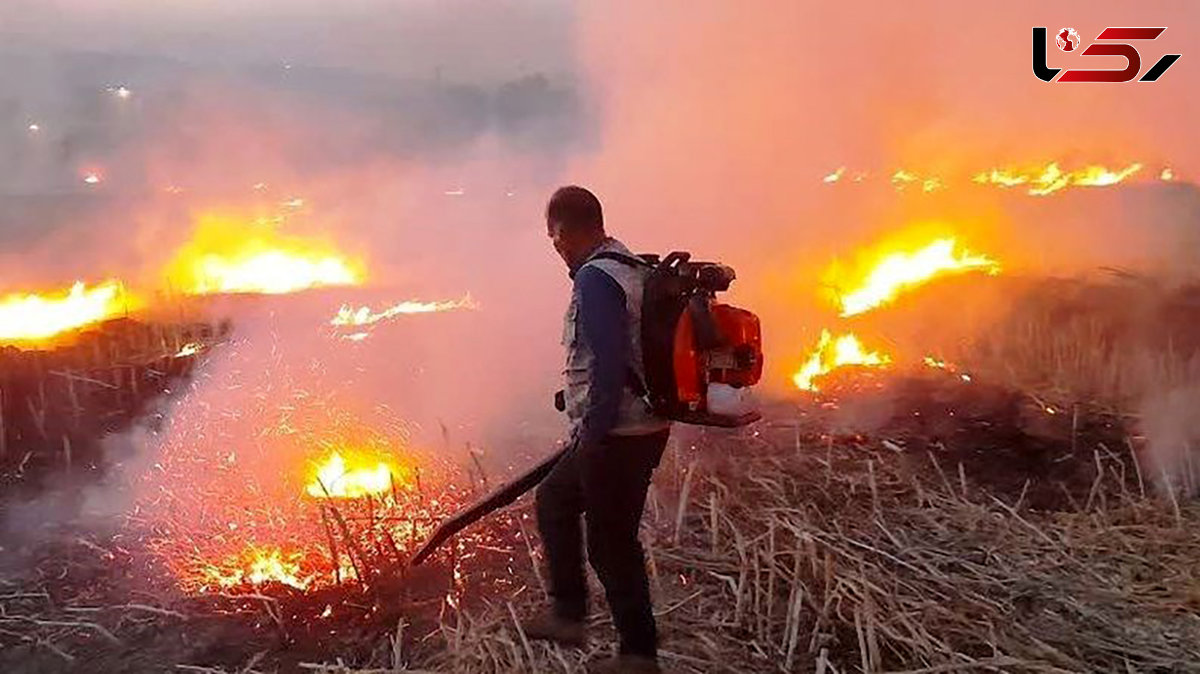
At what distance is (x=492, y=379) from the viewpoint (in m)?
9.12

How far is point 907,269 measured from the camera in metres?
12.8

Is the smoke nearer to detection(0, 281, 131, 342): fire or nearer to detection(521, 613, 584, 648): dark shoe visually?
detection(521, 613, 584, 648): dark shoe

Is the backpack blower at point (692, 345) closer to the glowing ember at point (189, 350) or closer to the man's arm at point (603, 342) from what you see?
the man's arm at point (603, 342)

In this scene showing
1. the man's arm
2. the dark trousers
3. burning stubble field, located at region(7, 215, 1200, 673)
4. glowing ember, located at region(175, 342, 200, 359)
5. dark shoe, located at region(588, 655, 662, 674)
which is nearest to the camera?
the man's arm

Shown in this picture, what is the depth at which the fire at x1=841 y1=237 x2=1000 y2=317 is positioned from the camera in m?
11.5

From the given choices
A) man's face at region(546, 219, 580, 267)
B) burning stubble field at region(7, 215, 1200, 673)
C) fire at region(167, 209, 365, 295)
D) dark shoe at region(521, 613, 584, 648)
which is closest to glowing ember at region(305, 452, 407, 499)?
burning stubble field at region(7, 215, 1200, 673)

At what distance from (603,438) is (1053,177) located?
1537cm

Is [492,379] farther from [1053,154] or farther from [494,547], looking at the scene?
[1053,154]

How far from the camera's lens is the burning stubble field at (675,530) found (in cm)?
471

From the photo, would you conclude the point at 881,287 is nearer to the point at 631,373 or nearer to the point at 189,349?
the point at 189,349

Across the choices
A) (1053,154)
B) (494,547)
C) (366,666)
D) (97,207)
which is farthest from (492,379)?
(97,207)

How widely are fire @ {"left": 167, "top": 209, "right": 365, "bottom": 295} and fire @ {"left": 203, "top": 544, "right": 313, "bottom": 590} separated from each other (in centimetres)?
806

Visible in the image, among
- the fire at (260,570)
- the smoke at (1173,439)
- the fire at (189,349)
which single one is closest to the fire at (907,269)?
the smoke at (1173,439)

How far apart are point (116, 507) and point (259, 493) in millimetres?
983
